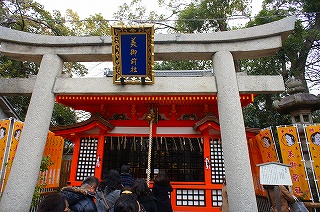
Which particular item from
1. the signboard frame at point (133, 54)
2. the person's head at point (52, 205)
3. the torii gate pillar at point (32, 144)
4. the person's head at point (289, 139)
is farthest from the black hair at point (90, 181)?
the person's head at point (289, 139)

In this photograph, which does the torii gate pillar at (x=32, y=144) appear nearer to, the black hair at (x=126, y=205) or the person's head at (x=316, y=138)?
the black hair at (x=126, y=205)

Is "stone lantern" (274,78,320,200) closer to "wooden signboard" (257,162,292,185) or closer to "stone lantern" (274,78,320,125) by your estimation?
"stone lantern" (274,78,320,125)

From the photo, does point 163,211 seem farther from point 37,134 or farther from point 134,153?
point 134,153


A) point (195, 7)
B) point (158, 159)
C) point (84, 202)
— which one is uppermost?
point (195, 7)

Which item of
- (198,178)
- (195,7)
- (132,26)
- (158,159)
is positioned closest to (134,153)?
(158,159)

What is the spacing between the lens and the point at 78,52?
232 inches

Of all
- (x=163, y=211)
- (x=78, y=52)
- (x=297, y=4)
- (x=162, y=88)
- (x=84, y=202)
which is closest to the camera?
(x=84, y=202)

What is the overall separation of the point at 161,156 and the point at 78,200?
231 inches

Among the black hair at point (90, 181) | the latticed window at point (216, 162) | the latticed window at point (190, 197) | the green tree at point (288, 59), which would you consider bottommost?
the latticed window at point (190, 197)

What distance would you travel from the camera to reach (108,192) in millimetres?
3557

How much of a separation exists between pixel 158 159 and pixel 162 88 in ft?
12.6

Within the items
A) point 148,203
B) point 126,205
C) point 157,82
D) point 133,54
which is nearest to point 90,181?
point 148,203

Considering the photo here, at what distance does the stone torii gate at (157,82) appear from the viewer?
4809 mm

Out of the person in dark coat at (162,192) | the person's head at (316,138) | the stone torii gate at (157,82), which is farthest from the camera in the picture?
the person's head at (316,138)
